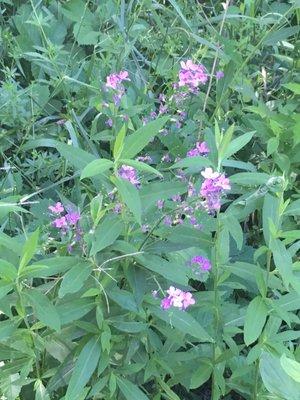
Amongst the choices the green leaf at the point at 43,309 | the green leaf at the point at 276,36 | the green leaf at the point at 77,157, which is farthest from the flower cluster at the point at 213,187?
the green leaf at the point at 276,36

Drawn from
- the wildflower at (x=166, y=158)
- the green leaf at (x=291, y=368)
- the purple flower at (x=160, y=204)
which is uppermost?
the purple flower at (x=160, y=204)

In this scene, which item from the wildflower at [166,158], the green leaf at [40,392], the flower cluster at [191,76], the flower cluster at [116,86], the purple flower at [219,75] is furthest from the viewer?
Result: the purple flower at [219,75]

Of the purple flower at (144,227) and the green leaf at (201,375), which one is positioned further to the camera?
the green leaf at (201,375)

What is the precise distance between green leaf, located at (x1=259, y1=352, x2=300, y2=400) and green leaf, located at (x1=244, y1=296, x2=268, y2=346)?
53 mm

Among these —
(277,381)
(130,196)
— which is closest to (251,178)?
(130,196)

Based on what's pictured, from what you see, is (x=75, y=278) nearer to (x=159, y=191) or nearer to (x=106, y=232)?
(x=106, y=232)

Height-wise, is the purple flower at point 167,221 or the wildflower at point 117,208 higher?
the wildflower at point 117,208

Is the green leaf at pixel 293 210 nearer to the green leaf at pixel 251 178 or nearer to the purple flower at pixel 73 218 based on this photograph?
the green leaf at pixel 251 178

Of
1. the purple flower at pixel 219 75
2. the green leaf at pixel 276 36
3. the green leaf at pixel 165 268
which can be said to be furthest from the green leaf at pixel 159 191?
the green leaf at pixel 276 36

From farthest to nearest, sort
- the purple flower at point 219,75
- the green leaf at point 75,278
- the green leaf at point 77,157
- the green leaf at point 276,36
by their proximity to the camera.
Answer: the green leaf at point 276,36, the purple flower at point 219,75, the green leaf at point 77,157, the green leaf at point 75,278

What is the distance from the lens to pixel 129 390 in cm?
147

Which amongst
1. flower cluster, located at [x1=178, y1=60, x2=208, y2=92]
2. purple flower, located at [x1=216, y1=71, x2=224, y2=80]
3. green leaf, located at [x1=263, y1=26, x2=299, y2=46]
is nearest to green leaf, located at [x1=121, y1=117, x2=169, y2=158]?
flower cluster, located at [x1=178, y1=60, x2=208, y2=92]

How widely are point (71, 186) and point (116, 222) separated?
2.62 ft

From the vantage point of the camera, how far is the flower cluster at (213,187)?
1295 millimetres
